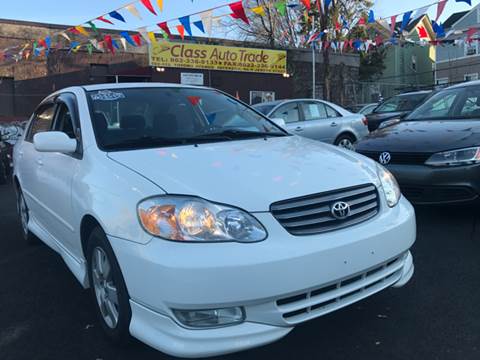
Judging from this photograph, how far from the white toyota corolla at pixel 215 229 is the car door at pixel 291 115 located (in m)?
6.02

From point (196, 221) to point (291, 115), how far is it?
7.55 meters

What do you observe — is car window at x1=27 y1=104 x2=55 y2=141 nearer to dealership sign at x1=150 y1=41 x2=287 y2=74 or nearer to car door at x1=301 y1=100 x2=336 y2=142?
car door at x1=301 y1=100 x2=336 y2=142

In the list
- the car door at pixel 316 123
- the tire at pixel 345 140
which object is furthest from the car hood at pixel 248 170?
the tire at pixel 345 140

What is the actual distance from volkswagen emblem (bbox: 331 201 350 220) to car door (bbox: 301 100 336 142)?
7.06 metres

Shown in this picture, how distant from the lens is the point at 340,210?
8.18ft

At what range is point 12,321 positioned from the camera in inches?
125

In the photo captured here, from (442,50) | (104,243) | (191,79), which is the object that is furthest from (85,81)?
(442,50)

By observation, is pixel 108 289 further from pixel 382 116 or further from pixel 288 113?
pixel 382 116

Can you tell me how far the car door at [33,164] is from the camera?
13.1 feet

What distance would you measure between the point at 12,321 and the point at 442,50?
124 feet

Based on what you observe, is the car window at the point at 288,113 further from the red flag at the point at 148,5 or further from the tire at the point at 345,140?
the red flag at the point at 148,5

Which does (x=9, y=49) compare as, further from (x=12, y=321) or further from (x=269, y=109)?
(x=12, y=321)

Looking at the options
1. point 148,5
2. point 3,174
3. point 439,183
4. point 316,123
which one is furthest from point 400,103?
point 3,174

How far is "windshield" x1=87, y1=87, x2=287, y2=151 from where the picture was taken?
10.5ft
